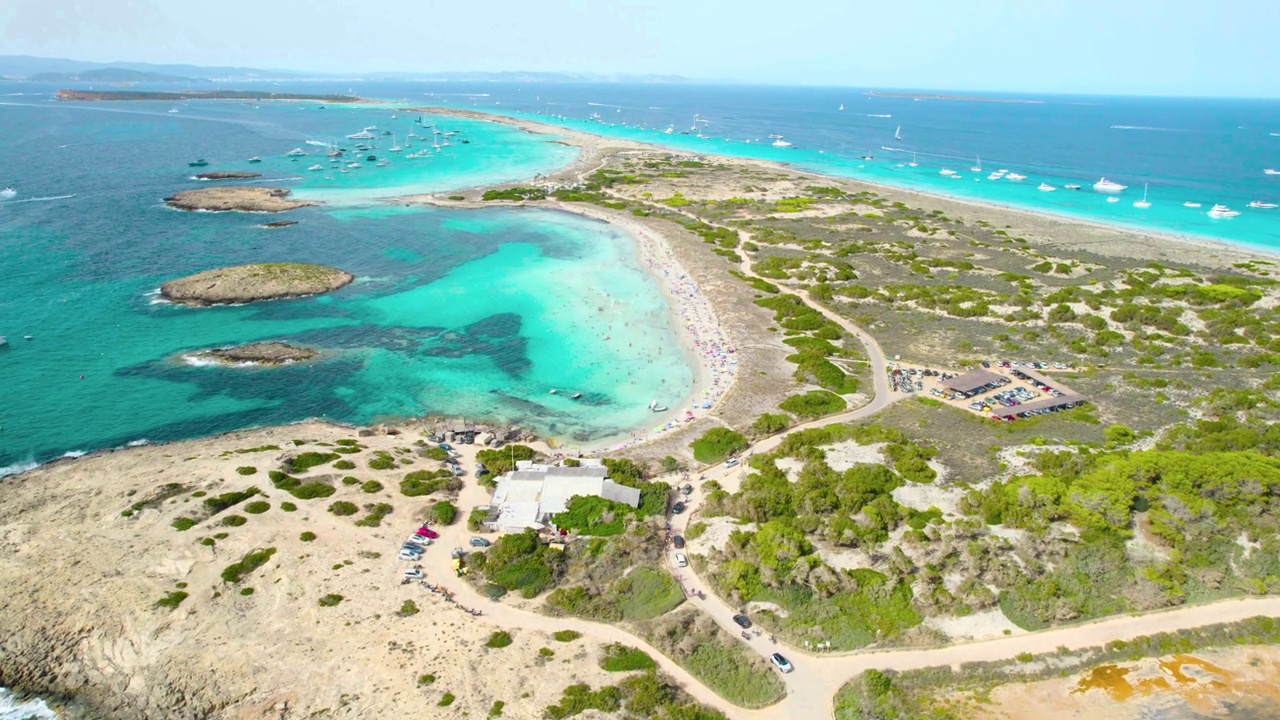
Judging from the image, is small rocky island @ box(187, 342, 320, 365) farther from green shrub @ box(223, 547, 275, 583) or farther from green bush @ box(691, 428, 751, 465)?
green bush @ box(691, 428, 751, 465)

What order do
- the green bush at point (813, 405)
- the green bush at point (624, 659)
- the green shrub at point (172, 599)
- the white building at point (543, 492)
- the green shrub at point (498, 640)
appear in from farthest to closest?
the green bush at point (813, 405)
the white building at point (543, 492)
the green shrub at point (172, 599)
the green shrub at point (498, 640)
the green bush at point (624, 659)

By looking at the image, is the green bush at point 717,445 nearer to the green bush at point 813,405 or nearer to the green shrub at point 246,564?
the green bush at point 813,405

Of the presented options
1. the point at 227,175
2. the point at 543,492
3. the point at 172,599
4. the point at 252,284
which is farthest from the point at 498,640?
the point at 227,175

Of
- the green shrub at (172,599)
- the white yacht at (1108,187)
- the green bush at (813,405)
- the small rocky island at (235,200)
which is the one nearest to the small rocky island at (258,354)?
the green shrub at (172,599)

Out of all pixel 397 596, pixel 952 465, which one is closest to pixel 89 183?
pixel 397 596

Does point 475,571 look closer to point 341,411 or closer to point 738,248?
point 341,411

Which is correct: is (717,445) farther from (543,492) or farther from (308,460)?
(308,460)
